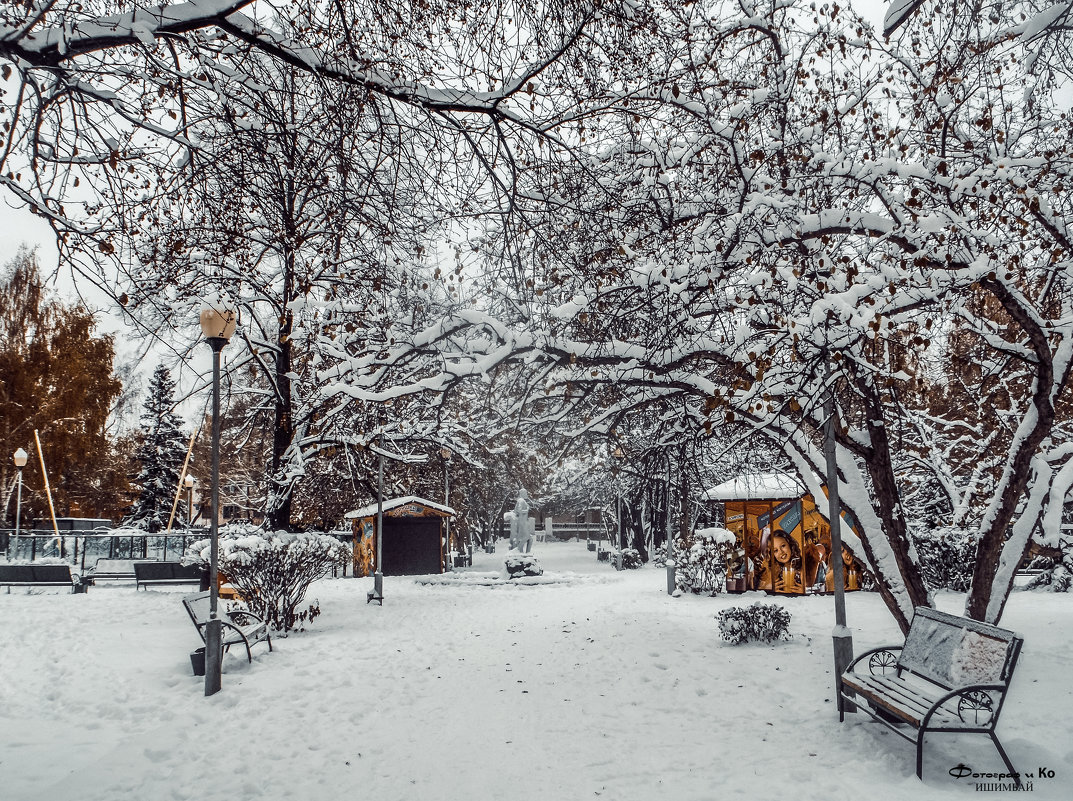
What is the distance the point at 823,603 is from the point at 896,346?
10.9 metres

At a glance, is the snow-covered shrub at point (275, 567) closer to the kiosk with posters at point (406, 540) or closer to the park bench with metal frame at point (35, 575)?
the park bench with metal frame at point (35, 575)

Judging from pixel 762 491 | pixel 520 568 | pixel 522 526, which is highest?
pixel 762 491

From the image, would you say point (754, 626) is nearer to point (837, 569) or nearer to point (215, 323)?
point (837, 569)

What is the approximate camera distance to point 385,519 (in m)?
26.3

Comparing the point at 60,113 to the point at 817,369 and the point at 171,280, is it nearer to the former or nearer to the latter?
the point at 171,280

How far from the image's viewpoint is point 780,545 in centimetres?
1767

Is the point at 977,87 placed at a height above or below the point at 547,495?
above

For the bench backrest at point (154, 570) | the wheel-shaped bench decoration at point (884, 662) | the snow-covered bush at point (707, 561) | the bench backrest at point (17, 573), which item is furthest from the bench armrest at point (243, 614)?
the snow-covered bush at point (707, 561)

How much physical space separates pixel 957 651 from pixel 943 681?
0.81ft

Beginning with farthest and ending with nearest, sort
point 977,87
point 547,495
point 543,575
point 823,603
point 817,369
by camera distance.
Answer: point 547,495 → point 543,575 → point 823,603 → point 977,87 → point 817,369

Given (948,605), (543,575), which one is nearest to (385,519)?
(543,575)

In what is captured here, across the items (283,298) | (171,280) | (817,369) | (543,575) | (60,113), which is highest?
(283,298)

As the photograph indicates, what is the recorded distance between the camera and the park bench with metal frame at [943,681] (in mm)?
4805

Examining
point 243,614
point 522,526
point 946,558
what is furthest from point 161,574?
point 946,558
